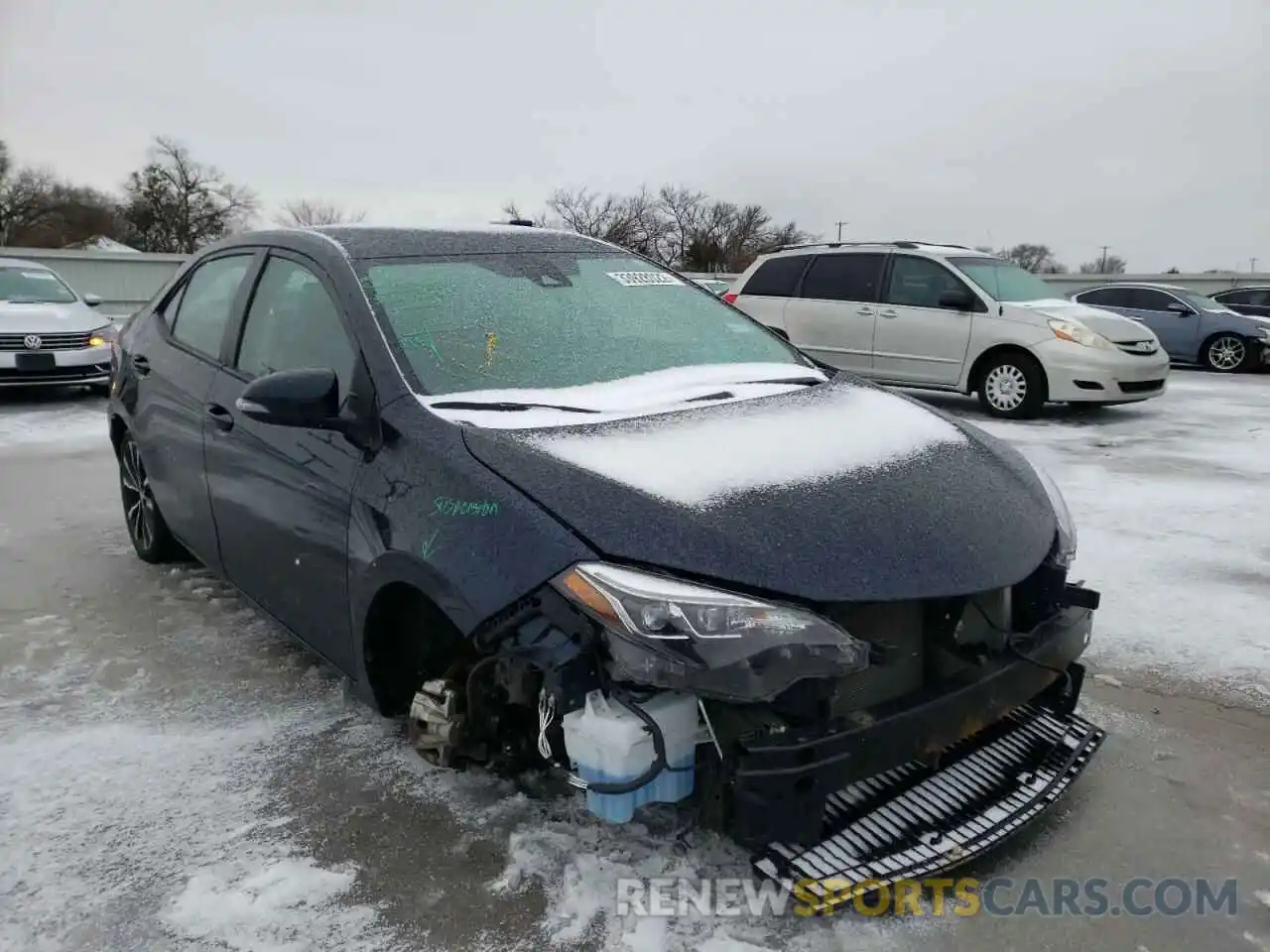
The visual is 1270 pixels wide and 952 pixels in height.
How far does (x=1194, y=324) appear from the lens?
49.5 ft

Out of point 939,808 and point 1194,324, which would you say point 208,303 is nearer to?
point 939,808

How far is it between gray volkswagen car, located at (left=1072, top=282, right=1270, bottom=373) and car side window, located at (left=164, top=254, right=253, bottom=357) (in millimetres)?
13639

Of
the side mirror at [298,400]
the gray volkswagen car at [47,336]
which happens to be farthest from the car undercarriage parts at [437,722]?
the gray volkswagen car at [47,336]

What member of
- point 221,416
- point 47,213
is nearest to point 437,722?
point 221,416

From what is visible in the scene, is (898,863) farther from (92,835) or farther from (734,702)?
(92,835)

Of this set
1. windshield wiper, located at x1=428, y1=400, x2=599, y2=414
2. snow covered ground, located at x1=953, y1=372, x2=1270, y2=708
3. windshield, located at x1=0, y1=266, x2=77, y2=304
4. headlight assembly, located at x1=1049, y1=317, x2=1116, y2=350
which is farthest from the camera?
windshield, located at x1=0, y1=266, x2=77, y2=304

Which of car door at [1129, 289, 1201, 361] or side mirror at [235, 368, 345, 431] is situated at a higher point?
side mirror at [235, 368, 345, 431]

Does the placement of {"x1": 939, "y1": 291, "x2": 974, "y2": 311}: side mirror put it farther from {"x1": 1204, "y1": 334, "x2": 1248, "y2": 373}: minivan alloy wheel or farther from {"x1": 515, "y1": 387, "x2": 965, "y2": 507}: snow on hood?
{"x1": 1204, "y1": 334, "x2": 1248, "y2": 373}: minivan alloy wheel

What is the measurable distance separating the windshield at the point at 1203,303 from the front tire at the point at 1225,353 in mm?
527

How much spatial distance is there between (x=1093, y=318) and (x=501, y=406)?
8.90 m

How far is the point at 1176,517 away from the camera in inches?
225

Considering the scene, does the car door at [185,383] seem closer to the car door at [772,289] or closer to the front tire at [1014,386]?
the car door at [772,289]

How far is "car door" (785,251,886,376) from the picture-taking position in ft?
33.5

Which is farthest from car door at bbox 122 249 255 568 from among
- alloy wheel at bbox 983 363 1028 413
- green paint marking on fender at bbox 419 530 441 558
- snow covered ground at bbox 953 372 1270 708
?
alloy wheel at bbox 983 363 1028 413
